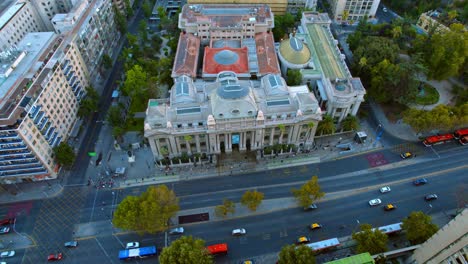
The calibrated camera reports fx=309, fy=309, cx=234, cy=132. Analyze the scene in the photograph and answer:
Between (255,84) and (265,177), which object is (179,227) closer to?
(265,177)

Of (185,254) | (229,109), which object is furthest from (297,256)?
(229,109)

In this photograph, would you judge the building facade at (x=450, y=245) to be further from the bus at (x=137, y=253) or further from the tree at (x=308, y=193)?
the bus at (x=137, y=253)

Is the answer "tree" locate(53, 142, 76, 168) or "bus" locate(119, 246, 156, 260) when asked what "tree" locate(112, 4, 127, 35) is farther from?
"bus" locate(119, 246, 156, 260)

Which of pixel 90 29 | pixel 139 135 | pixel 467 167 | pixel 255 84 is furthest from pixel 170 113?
pixel 467 167

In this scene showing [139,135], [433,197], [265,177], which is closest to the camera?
[433,197]

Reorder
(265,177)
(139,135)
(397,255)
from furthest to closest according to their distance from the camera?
(139,135) < (265,177) < (397,255)
